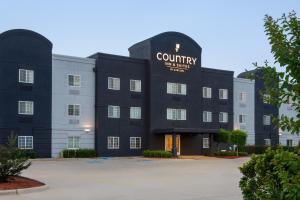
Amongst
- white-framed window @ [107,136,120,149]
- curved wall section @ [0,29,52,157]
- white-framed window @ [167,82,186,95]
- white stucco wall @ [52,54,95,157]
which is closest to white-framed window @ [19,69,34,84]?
curved wall section @ [0,29,52,157]

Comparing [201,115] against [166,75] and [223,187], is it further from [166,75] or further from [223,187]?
[223,187]

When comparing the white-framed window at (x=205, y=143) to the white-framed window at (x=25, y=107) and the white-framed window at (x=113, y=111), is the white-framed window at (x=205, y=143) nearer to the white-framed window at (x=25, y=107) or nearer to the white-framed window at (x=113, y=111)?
the white-framed window at (x=113, y=111)

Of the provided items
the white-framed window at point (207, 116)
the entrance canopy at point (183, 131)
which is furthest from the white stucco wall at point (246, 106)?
the entrance canopy at point (183, 131)

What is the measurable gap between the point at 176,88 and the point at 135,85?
497 cm

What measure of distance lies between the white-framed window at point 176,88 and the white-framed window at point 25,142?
15.6m

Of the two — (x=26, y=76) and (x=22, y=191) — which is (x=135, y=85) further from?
(x=22, y=191)

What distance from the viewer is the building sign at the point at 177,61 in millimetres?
44125

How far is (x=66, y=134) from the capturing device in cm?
3906

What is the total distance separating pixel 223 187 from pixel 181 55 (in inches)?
1212

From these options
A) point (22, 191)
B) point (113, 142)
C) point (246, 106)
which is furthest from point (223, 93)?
point (22, 191)

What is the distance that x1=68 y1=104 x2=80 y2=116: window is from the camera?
130 ft

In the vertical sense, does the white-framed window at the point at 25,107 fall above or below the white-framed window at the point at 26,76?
below

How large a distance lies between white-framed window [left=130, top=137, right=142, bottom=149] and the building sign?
8442 millimetres

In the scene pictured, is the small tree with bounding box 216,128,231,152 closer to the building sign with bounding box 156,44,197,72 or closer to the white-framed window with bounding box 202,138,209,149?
the white-framed window with bounding box 202,138,209,149
